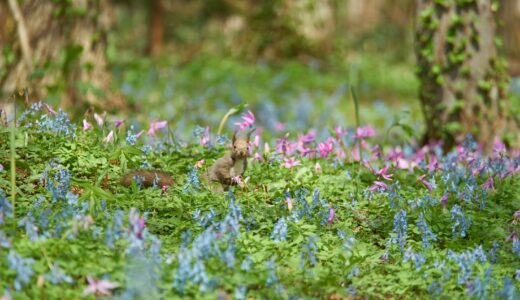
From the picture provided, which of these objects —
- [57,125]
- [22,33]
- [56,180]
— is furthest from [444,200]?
[22,33]

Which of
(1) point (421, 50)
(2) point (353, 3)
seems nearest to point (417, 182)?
(1) point (421, 50)

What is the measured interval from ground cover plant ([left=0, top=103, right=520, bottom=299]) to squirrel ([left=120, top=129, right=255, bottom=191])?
0.28ft

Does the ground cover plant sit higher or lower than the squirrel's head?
lower

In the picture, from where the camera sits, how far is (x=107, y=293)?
300 centimetres

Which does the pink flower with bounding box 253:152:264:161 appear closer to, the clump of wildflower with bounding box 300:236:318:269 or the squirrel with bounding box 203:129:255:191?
the squirrel with bounding box 203:129:255:191

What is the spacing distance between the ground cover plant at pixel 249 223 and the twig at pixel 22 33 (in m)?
3.46

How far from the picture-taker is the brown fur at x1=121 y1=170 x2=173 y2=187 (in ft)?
14.1

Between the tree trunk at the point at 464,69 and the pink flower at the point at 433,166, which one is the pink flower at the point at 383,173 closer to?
the pink flower at the point at 433,166

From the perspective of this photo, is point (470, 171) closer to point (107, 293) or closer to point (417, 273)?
point (417, 273)

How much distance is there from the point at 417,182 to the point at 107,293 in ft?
8.74

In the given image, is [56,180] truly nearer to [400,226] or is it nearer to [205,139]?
Result: [205,139]

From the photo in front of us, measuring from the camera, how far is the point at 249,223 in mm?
3941

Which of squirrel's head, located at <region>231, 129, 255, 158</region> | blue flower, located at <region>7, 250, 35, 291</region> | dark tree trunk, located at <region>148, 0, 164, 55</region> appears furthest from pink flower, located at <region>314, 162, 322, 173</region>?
dark tree trunk, located at <region>148, 0, 164, 55</region>

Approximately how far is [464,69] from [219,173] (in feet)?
12.0
